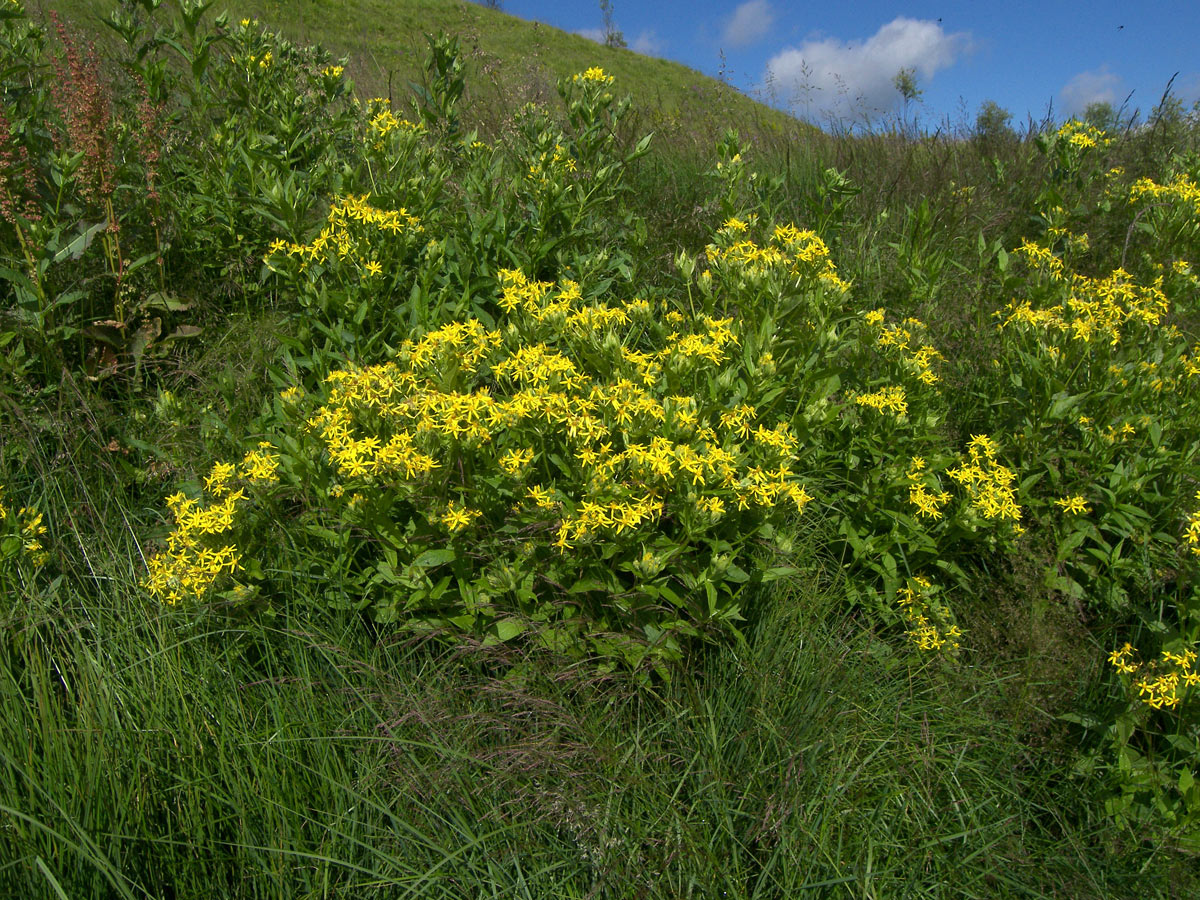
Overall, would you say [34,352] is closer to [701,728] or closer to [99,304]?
[99,304]

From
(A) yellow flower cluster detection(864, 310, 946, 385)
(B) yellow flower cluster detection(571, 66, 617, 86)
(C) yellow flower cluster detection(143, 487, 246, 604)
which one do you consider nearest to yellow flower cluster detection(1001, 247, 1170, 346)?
(A) yellow flower cluster detection(864, 310, 946, 385)

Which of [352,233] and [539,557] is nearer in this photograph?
[539,557]

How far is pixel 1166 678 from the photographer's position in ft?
6.17

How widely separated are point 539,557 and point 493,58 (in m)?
8.21

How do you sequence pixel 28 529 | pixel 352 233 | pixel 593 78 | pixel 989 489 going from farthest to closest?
pixel 593 78 < pixel 352 233 < pixel 989 489 < pixel 28 529

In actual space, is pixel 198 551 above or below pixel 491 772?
above

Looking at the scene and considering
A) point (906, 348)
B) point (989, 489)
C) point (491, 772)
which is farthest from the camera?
point (906, 348)

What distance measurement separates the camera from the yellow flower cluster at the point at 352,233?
101 inches

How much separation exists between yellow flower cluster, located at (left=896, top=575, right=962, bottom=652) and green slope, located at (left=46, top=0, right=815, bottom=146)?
2639mm

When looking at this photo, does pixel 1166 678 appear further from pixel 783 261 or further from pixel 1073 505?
pixel 783 261

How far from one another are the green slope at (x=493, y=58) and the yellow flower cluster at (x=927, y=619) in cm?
264

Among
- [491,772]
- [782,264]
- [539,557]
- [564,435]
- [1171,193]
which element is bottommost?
[491,772]

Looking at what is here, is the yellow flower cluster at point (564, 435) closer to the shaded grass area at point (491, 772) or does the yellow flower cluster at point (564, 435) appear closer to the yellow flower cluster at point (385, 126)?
the shaded grass area at point (491, 772)

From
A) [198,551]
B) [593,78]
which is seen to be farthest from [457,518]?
[593,78]
